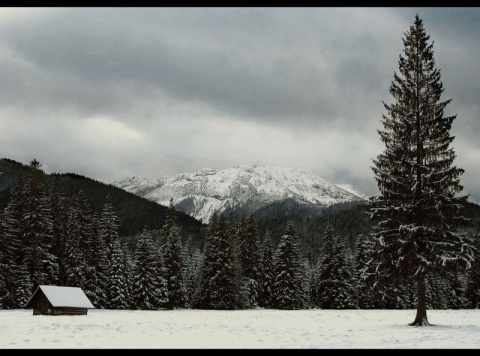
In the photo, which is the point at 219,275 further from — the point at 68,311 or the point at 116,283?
the point at 68,311

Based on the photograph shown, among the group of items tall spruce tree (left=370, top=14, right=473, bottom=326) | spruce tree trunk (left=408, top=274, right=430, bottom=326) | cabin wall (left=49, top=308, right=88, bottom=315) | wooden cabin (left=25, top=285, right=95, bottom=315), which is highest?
tall spruce tree (left=370, top=14, right=473, bottom=326)

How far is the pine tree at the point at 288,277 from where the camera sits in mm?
65812

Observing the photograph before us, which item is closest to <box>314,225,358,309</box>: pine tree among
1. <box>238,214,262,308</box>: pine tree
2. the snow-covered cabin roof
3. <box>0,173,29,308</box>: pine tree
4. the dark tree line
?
the dark tree line

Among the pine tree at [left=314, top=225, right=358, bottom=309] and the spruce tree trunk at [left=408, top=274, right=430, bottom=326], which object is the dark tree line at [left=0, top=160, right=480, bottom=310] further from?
the spruce tree trunk at [left=408, top=274, right=430, bottom=326]

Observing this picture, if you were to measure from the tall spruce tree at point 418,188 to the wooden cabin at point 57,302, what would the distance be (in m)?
28.2

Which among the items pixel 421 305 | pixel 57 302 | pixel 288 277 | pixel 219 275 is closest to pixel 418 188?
pixel 421 305

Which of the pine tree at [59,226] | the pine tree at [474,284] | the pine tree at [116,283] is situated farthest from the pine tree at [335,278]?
the pine tree at [59,226]

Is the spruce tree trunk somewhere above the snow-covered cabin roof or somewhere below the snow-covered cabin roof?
above

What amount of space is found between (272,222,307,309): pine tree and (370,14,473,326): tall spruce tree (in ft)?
128

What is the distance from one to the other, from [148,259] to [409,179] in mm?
42654

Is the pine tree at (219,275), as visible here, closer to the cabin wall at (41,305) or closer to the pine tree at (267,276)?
the pine tree at (267,276)

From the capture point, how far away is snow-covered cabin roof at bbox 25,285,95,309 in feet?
137

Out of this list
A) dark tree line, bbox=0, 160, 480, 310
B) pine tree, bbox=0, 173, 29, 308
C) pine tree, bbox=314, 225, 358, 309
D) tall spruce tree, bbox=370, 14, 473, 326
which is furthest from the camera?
pine tree, bbox=314, 225, 358, 309

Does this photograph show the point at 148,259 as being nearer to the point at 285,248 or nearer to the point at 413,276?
the point at 285,248
